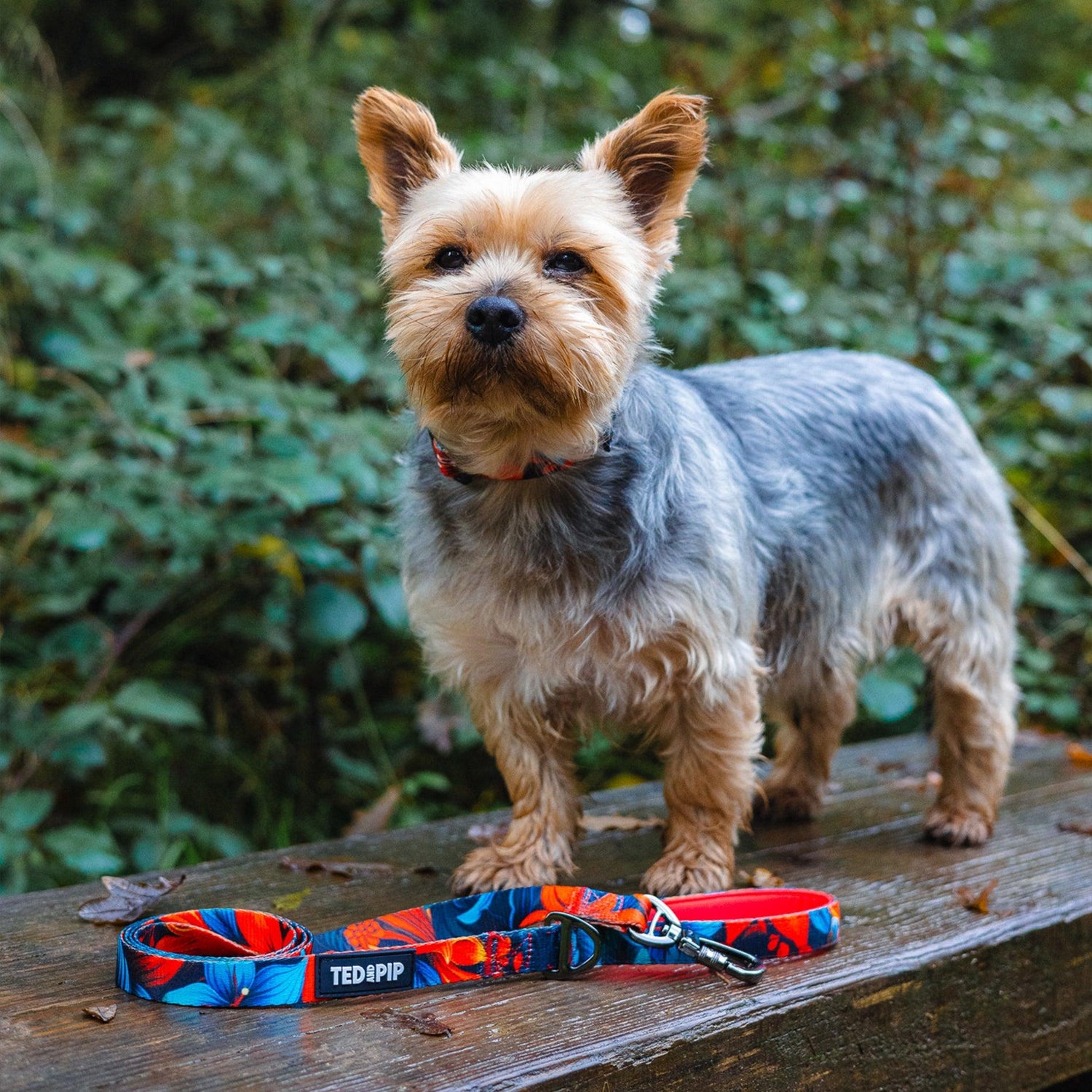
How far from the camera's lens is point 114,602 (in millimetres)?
4223

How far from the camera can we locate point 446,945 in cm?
221

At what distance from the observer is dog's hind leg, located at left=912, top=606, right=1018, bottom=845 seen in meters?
3.35

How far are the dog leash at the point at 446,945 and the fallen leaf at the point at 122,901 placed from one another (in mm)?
213

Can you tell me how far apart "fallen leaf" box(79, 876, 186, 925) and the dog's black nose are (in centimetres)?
137

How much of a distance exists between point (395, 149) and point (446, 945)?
1833mm

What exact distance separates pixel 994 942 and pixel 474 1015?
1150 millimetres

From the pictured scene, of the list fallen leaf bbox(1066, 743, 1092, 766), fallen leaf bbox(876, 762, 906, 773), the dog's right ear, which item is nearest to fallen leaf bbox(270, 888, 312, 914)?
the dog's right ear

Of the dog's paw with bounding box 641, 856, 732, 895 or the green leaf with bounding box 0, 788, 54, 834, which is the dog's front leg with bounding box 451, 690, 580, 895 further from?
the green leaf with bounding box 0, 788, 54, 834

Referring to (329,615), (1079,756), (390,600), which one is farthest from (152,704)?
(1079,756)

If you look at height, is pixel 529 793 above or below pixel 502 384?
below

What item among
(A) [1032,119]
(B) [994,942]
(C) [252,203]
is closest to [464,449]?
(B) [994,942]

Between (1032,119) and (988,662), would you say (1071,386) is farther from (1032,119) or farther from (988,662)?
(988,662)

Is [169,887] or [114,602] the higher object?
[114,602]

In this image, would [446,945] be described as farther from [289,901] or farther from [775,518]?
[775,518]
